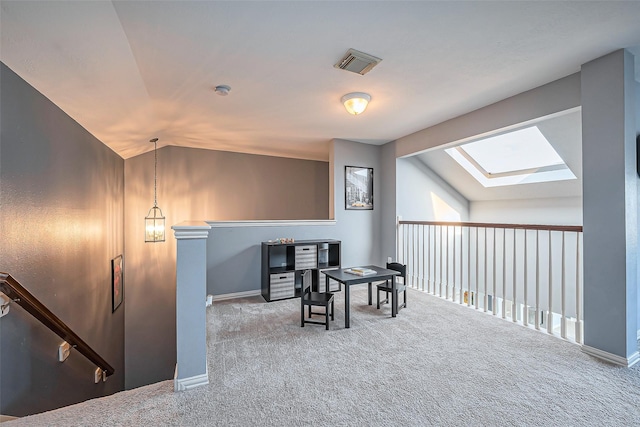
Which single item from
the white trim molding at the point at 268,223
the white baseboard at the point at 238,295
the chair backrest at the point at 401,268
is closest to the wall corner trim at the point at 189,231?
the white trim molding at the point at 268,223

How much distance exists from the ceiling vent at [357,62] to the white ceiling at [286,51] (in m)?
0.06

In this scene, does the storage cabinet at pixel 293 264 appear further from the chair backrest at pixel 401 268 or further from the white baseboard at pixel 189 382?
the white baseboard at pixel 189 382

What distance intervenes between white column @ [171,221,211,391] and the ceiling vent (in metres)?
1.73

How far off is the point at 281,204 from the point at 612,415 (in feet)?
17.1

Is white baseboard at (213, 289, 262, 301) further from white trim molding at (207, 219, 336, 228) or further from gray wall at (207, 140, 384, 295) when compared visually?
white trim molding at (207, 219, 336, 228)

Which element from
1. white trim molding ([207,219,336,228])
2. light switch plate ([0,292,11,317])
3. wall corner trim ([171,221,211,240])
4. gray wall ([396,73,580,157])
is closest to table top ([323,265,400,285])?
white trim molding ([207,219,336,228])

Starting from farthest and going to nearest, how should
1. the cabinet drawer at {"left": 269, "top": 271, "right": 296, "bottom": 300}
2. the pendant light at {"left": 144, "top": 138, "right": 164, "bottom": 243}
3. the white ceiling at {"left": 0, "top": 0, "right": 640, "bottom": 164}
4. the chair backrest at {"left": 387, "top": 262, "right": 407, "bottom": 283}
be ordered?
the pendant light at {"left": 144, "top": 138, "right": 164, "bottom": 243}, the cabinet drawer at {"left": 269, "top": 271, "right": 296, "bottom": 300}, the chair backrest at {"left": 387, "top": 262, "right": 407, "bottom": 283}, the white ceiling at {"left": 0, "top": 0, "right": 640, "bottom": 164}

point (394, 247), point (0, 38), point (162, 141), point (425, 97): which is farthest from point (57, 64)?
point (394, 247)

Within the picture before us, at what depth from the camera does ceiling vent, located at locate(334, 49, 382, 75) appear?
90.4 inches

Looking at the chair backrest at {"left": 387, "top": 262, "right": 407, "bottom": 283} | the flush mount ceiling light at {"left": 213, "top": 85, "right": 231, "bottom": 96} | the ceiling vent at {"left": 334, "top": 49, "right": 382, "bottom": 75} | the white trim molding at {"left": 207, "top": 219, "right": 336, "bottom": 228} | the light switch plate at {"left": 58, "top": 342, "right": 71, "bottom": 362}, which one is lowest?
the light switch plate at {"left": 58, "top": 342, "right": 71, "bottom": 362}

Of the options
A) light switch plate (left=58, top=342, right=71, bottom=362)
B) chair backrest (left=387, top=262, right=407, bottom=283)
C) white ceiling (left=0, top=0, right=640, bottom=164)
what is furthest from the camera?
chair backrest (left=387, top=262, right=407, bottom=283)

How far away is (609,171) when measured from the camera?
7.66 ft

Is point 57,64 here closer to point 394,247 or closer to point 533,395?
point 533,395

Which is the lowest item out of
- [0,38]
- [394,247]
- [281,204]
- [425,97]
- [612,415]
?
[612,415]
